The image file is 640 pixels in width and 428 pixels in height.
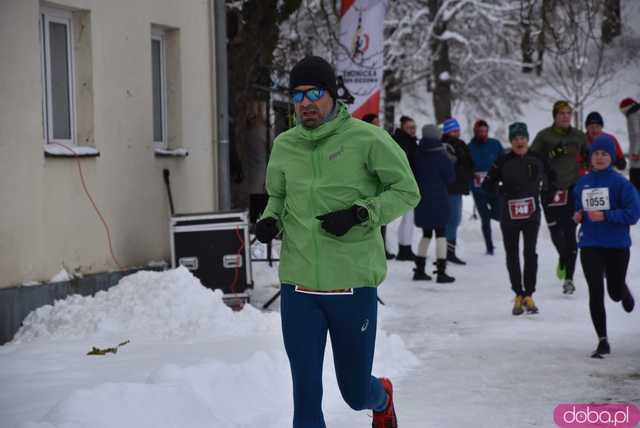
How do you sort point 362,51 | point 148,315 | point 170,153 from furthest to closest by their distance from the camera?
point 362,51
point 170,153
point 148,315

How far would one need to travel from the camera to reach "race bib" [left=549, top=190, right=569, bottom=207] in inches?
464

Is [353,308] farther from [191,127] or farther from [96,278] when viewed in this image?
[191,127]

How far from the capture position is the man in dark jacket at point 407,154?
13555mm

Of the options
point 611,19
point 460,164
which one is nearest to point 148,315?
point 460,164

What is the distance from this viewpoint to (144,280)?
30.5 ft

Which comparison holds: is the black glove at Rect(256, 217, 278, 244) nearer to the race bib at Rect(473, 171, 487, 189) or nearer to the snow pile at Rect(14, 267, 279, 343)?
the snow pile at Rect(14, 267, 279, 343)

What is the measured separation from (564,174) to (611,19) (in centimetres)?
2279

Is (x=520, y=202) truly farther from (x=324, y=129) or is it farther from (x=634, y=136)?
(x=324, y=129)

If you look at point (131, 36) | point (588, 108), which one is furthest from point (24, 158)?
point (588, 108)

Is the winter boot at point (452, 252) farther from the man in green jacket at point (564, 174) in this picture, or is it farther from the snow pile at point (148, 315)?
the snow pile at point (148, 315)

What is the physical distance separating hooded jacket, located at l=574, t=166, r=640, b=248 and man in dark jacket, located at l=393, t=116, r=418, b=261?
5236mm

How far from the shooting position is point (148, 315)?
8875mm

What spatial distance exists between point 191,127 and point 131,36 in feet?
5.43

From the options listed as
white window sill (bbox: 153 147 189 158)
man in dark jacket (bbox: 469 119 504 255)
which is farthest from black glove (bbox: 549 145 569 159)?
white window sill (bbox: 153 147 189 158)
